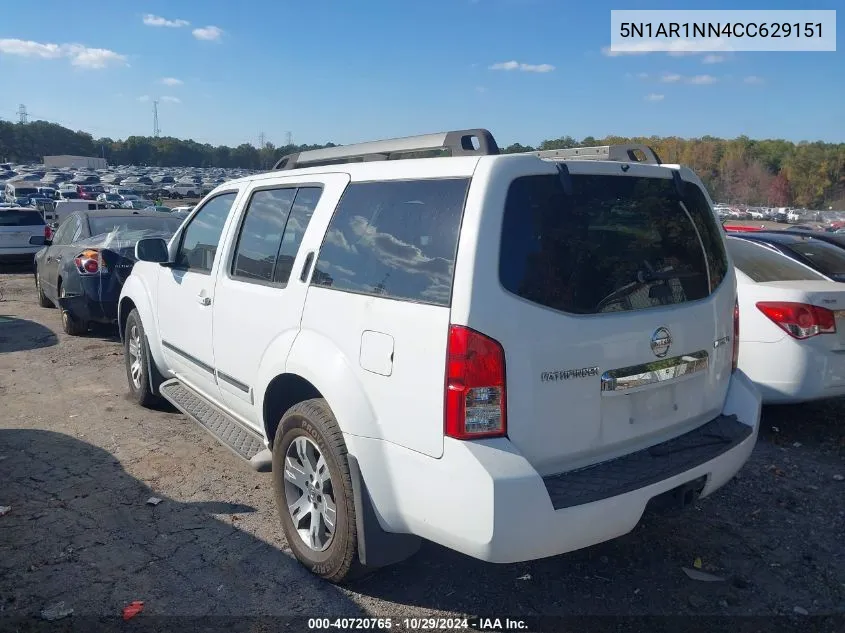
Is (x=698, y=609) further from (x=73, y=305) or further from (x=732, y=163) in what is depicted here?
(x=732, y=163)

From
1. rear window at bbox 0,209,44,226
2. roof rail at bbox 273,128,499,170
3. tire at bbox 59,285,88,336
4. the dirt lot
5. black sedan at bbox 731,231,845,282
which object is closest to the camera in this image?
roof rail at bbox 273,128,499,170

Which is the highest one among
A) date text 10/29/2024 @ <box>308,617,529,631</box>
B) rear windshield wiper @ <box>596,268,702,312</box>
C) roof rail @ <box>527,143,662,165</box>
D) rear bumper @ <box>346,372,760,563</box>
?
roof rail @ <box>527,143,662,165</box>

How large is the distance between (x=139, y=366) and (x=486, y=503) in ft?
14.6

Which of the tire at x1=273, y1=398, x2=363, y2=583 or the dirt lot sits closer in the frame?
the tire at x1=273, y1=398, x2=363, y2=583

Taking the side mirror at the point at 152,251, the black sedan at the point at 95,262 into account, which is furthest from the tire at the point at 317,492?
the black sedan at the point at 95,262

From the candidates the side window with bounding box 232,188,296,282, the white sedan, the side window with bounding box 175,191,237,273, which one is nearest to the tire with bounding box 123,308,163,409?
the side window with bounding box 175,191,237,273

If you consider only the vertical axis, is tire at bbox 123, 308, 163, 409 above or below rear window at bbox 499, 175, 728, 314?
below

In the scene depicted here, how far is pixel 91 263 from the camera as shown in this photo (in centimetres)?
844

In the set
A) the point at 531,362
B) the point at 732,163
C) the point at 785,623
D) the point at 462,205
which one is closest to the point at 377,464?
the point at 531,362

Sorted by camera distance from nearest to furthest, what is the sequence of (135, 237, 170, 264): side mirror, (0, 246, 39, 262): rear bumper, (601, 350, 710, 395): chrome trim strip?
(601, 350, 710, 395): chrome trim strip
(135, 237, 170, 264): side mirror
(0, 246, 39, 262): rear bumper

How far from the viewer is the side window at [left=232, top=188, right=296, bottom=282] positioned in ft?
12.7

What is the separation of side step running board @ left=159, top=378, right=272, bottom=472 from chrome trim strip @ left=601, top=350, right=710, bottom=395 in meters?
1.93

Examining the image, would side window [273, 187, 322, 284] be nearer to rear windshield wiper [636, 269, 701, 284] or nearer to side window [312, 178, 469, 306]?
side window [312, 178, 469, 306]

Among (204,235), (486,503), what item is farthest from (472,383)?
(204,235)
